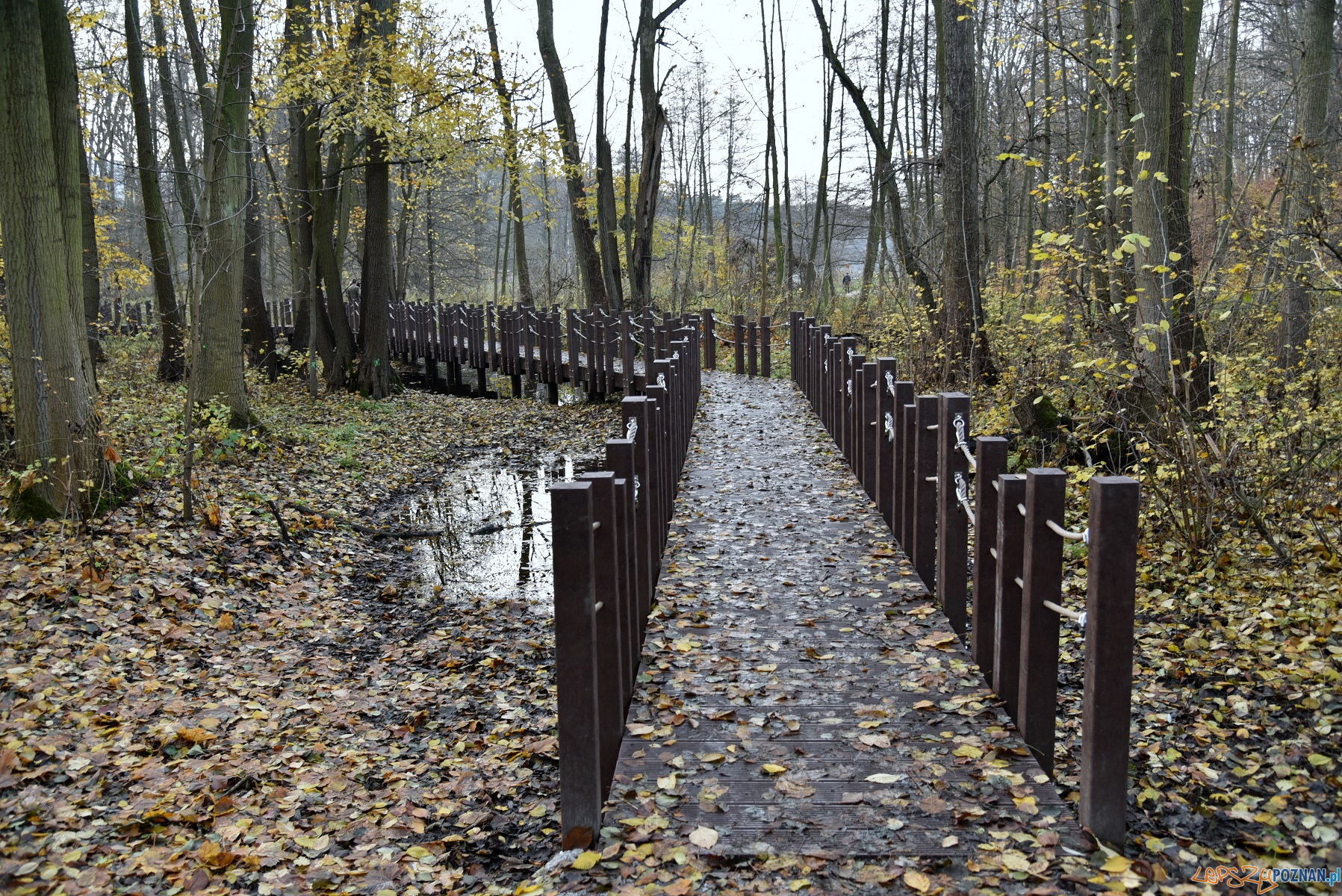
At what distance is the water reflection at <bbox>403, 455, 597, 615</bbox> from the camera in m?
8.66

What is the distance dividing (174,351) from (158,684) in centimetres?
1330

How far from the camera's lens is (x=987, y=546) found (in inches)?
165

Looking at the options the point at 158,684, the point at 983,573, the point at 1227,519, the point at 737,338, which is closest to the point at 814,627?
the point at 983,573

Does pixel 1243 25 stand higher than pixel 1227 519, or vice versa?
pixel 1243 25

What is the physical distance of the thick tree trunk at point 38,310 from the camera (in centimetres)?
694

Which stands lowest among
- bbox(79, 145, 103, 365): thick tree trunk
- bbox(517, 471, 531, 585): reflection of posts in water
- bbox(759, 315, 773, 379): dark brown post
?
bbox(517, 471, 531, 585): reflection of posts in water

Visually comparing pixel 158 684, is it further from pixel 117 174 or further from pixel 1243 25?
pixel 117 174

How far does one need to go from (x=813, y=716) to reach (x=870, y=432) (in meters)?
3.78

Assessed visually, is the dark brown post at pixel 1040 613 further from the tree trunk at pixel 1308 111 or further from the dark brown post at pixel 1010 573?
the tree trunk at pixel 1308 111

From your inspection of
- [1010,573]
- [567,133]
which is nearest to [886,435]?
[1010,573]

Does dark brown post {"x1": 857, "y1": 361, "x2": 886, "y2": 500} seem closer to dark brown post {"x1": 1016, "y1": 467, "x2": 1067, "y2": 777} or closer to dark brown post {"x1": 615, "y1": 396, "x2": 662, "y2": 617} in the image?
dark brown post {"x1": 615, "y1": 396, "x2": 662, "y2": 617}

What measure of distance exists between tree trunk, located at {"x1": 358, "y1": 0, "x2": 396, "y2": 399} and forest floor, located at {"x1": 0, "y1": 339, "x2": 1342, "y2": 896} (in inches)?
355

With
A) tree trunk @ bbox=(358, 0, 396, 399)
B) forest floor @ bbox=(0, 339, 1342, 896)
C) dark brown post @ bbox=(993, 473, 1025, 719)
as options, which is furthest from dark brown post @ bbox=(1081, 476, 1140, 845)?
tree trunk @ bbox=(358, 0, 396, 399)

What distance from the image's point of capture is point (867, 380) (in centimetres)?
725
